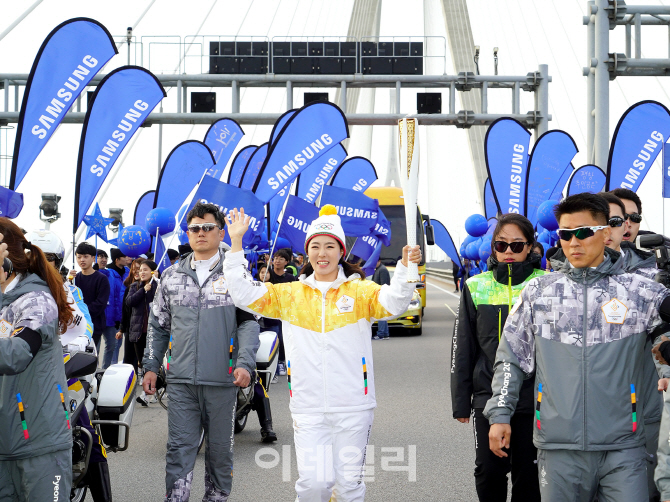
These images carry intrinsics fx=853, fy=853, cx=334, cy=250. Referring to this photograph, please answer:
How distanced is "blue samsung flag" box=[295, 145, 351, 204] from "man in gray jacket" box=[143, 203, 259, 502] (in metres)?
8.05

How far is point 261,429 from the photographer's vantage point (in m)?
6.70

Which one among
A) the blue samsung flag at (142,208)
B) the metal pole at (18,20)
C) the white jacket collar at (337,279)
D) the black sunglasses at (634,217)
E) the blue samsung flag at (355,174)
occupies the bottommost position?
the white jacket collar at (337,279)

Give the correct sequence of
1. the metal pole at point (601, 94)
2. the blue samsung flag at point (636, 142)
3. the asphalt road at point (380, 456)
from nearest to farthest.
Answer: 1. the asphalt road at point (380, 456)
2. the blue samsung flag at point (636, 142)
3. the metal pole at point (601, 94)

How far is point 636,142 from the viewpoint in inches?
434

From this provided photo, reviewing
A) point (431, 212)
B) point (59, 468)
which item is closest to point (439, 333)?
point (59, 468)

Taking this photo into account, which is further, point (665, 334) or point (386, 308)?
point (386, 308)

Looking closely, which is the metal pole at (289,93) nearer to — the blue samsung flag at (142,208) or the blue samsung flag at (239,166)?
the blue samsung flag at (239,166)

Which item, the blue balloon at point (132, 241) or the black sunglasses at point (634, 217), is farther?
the blue balloon at point (132, 241)

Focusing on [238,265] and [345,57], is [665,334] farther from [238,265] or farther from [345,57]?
[345,57]

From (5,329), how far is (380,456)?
3.48 metres

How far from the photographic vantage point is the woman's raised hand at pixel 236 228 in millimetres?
3777

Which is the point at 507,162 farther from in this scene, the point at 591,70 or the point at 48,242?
the point at 48,242

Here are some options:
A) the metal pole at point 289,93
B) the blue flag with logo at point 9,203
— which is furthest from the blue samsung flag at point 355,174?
the blue flag with logo at point 9,203

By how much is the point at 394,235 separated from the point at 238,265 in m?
14.4
